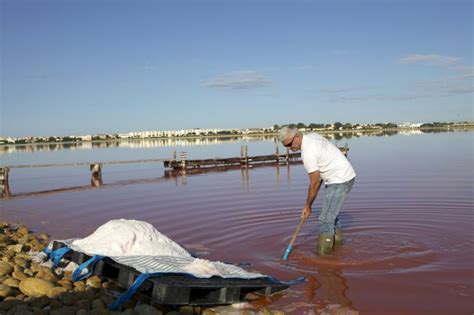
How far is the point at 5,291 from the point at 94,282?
3.51 feet

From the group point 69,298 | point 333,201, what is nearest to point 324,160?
point 333,201

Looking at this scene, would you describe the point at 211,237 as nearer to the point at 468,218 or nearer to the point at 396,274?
the point at 396,274

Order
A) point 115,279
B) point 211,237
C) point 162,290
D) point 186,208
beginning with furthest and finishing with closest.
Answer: point 186,208 < point 211,237 < point 115,279 < point 162,290

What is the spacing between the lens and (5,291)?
5.64 metres

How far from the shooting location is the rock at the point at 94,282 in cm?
623

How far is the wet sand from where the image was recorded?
6.00 metres

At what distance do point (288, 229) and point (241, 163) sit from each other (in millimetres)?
22555

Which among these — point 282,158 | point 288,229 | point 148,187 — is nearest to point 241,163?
point 282,158

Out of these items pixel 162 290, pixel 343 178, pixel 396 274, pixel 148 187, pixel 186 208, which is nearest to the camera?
pixel 162 290

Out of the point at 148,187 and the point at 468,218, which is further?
the point at 148,187

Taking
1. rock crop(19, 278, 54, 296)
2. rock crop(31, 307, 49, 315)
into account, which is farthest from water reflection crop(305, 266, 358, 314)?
rock crop(19, 278, 54, 296)

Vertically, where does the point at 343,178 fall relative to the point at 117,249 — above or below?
above

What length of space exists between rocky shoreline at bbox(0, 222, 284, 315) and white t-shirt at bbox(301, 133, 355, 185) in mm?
2267

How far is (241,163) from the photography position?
32469 mm
